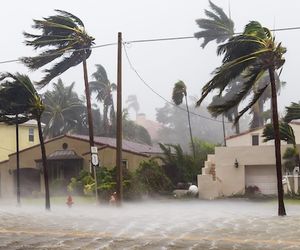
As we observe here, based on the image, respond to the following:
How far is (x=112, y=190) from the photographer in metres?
27.8

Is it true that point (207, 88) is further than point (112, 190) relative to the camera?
No

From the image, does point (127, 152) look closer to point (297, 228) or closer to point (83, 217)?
point (83, 217)

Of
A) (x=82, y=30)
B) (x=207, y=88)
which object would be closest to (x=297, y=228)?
(x=207, y=88)

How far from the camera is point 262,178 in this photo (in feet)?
104

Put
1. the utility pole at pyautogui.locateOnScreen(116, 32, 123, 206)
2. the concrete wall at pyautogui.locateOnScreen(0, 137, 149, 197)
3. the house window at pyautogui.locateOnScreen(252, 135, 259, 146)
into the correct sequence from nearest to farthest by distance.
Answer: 1. the utility pole at pyautogui.locateOnScreen(116, 32, 123, 206)
2. the house window at pyautogui.locateOnScreen(252, 135, 259, 146)
3. the concrete wall at pyautogui.locateOnScreen(0, 137, 149, 197)

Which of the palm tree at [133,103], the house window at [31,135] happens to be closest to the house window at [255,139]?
the house window at [31,135]

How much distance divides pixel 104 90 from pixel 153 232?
52075mm

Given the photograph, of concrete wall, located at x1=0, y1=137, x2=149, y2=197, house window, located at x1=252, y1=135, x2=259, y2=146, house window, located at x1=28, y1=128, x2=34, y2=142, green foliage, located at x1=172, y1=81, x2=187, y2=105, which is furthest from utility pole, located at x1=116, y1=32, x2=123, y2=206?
house window, located at x1=28, y1=128, x2=34, y2=142

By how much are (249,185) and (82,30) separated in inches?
523

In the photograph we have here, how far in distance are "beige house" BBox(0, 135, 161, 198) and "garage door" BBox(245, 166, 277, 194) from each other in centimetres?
935

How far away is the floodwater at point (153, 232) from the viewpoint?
492 inches

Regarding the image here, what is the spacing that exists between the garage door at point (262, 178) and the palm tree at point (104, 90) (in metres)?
34.9

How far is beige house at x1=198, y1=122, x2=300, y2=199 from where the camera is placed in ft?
104

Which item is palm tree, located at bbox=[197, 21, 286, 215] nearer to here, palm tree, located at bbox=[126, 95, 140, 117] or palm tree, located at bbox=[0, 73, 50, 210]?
palm tree, located at bbox=[0, 73, 50, 210]
